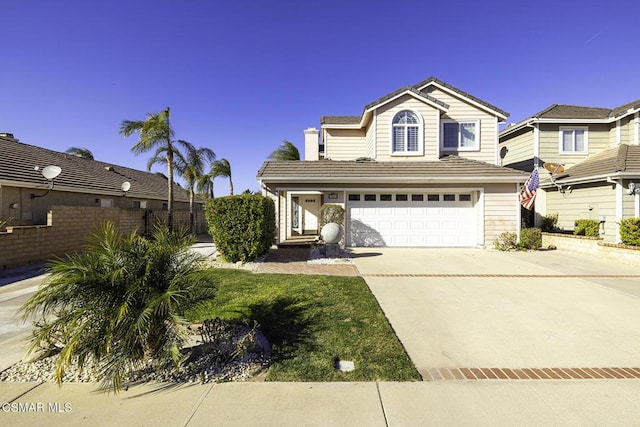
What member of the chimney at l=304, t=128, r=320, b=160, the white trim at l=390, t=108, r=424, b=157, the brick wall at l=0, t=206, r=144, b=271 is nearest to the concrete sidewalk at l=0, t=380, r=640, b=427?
the brick wall at l=0, t=206, r=144, b=271

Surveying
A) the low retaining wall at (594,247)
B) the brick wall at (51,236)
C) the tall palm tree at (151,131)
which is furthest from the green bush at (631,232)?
the tall palm tree at (151,131)

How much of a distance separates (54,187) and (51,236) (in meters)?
2.83

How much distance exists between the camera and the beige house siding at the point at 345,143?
15898 millimetres

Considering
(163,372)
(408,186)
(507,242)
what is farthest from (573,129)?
(163,372)

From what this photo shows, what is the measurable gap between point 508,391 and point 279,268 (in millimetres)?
6240

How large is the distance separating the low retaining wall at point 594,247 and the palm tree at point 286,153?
16.8 m

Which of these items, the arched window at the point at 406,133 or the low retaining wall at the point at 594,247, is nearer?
the low retaining wall at the point at 594,247

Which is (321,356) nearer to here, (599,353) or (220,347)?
(220,347)

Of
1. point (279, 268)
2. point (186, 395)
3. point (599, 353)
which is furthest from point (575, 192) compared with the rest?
point (186, 395)

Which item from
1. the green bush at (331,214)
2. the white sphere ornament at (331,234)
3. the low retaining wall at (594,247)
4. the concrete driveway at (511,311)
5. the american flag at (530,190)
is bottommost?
the concrete driveway at (511,311)

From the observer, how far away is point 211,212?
8570 millimetres

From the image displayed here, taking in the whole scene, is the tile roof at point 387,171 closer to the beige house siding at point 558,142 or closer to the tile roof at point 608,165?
the tile roof at point 608,165

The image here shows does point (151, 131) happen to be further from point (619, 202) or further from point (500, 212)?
point (619, 202)

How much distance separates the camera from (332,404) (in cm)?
261
